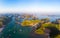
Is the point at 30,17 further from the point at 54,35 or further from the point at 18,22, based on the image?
the point at 54,35

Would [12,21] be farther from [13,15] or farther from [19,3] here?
[19,3]

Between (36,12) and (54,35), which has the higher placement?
(36,12)

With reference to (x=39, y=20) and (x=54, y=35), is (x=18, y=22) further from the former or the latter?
(x=54, y=35)

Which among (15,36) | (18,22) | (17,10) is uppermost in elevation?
(17,10)

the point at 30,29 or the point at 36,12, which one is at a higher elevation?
the point at 36,12

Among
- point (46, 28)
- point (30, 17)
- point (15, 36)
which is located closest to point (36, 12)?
point (30, 17)

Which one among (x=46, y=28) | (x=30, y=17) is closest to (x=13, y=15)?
(x=30, y=17)

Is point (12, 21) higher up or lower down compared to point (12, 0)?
lower down

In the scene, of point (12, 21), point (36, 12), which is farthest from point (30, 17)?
point (12, 21)
